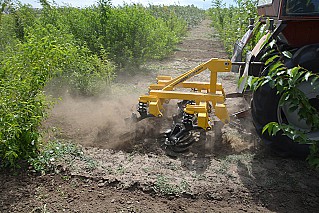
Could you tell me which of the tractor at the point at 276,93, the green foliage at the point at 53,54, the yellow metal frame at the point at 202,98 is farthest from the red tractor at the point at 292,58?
the green foliage at the point at 53,54

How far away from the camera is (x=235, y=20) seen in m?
9.99

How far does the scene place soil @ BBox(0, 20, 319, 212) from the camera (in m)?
2.90

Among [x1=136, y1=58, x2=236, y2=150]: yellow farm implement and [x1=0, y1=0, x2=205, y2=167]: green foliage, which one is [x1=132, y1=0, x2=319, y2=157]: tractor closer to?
[x1=136, y1=58, x2=236, y2=150]: yellow farm implement

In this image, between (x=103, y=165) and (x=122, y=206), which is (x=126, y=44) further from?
(x=122, y=206)

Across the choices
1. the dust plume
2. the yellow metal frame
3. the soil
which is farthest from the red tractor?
the dust plume

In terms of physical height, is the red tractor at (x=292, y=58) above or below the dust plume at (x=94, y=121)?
above

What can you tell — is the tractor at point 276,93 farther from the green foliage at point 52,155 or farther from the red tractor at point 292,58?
the green foliage at point 52,155

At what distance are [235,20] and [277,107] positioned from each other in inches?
280

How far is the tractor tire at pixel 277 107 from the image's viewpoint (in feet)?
10.6

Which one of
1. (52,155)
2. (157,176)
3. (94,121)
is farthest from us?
(94,121)

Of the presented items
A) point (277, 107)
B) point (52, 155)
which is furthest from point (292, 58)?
point (52, 155)

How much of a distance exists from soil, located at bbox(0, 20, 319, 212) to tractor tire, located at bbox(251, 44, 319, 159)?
14 centimetres

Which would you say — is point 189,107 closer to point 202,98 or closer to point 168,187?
point 202,98

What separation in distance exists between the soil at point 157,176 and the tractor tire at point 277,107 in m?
0.14
